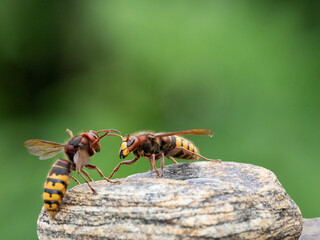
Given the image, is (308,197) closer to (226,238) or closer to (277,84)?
(277,84)

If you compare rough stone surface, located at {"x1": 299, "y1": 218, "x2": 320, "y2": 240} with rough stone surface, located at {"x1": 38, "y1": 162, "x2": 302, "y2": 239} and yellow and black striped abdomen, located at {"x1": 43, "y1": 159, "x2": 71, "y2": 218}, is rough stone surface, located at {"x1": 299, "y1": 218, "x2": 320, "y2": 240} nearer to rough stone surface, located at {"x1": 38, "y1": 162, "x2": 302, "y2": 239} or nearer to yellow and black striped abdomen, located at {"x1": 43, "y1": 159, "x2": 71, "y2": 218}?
rough stone surface, located at {"x1": 38, "y1": 162, "x2": 302, "y2": 239}

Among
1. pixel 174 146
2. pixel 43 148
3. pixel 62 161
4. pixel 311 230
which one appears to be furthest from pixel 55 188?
pixel 311 230

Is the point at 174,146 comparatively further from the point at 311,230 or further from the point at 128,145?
the point at 311,230

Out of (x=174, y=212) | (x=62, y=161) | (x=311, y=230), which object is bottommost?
(x=311, y=230)

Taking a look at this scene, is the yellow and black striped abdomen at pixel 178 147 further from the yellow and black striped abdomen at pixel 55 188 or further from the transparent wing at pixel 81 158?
the yellow and black striped abdomen at pixel 55 188

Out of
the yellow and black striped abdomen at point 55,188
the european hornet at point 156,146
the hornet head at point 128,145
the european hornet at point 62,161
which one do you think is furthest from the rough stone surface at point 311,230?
the yellow and black striped abdomen at point 55,188

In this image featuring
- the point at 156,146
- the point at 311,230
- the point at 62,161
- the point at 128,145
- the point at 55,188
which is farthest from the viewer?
the point at 311,230
